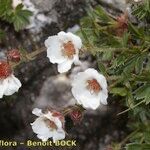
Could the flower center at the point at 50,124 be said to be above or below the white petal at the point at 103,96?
below

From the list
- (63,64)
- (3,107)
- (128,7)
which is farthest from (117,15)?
(3,107)

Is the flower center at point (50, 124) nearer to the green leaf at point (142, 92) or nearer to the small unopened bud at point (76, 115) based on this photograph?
the small unopened bud at point (76, 115)

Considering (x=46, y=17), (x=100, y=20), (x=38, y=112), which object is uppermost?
(x=46, y=17)

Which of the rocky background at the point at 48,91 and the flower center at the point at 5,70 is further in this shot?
the rocky background at the point at 48,91

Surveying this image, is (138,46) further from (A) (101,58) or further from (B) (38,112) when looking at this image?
(B) (38,112)

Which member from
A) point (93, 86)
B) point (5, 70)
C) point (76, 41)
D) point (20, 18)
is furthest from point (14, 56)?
point (20, 18)

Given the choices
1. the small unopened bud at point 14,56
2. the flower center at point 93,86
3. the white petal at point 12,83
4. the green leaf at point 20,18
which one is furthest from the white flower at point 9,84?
the green leaf at point 20,18
